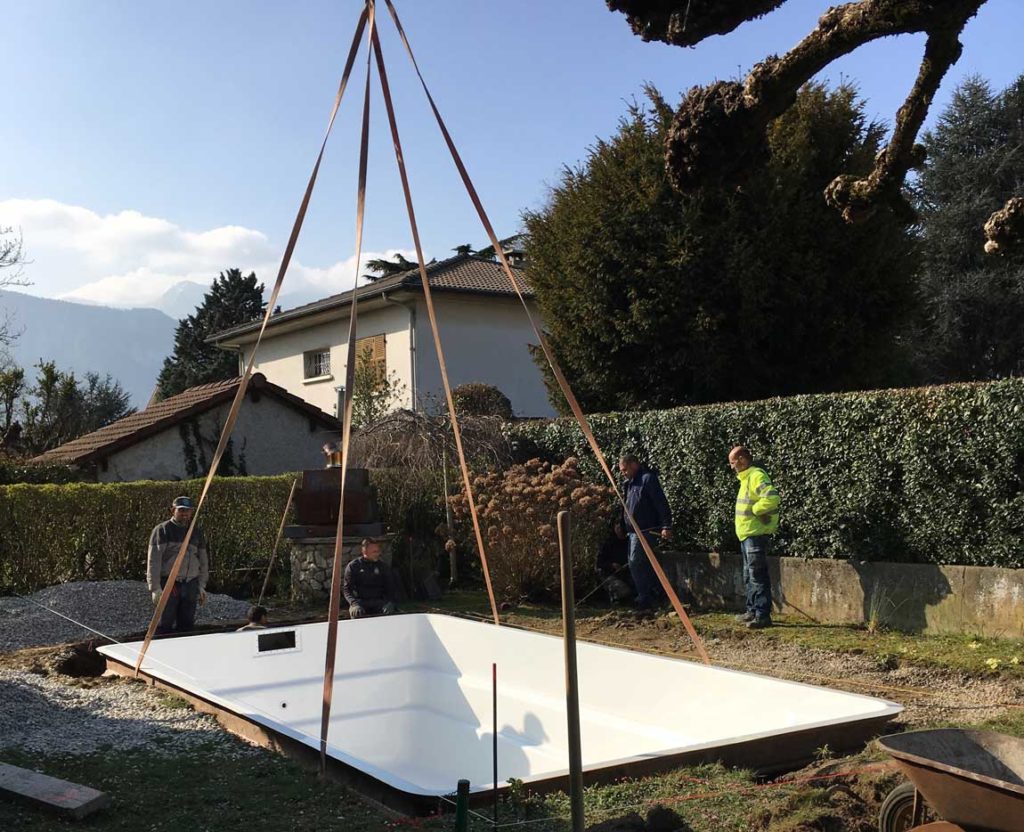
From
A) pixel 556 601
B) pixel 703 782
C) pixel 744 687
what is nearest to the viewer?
pixel 703 782

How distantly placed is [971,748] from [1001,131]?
2714cm

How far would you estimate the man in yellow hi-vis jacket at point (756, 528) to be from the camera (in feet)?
32.6

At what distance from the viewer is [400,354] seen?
22.3 metres

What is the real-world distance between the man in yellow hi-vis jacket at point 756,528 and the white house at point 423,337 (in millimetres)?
10673

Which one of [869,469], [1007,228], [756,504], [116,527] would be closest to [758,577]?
[756,504]

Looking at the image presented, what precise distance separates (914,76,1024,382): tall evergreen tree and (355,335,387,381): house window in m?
13.3

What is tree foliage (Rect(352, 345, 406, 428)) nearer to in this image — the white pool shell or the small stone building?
the small stone building

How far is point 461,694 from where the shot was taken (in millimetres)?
9359

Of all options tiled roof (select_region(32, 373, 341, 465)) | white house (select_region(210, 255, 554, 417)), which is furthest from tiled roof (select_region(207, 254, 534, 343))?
tiled roof (select_region(32, 373, 341, 465))

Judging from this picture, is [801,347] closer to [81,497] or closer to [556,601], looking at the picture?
[556,601]

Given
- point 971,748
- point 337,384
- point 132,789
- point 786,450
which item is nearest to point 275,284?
point 132,789

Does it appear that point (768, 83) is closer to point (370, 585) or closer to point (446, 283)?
point (370, 585)

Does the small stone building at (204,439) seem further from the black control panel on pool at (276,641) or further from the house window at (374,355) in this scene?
the black control panel on pool at (276,641)

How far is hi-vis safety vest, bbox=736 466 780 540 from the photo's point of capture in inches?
391
